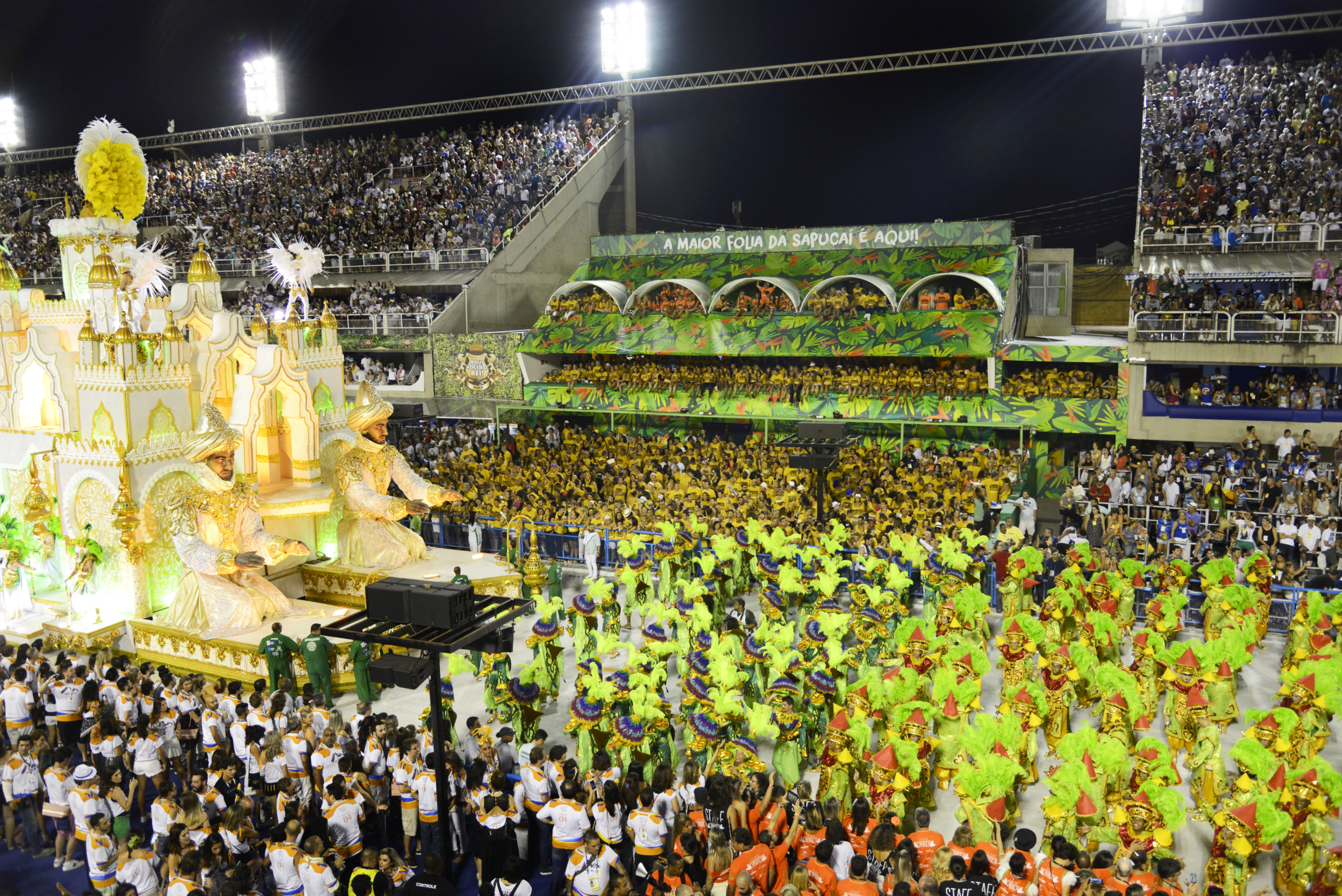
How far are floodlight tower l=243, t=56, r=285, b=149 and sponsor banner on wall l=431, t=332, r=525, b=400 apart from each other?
51.4 feet

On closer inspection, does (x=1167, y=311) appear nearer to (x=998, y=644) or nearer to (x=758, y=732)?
(x=998, y=644)

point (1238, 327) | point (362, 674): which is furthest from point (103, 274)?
point (1238, 327)

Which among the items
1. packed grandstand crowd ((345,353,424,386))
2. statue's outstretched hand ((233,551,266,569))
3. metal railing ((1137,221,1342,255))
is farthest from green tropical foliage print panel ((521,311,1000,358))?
statue's outstretched hand ((233,551,266,569))

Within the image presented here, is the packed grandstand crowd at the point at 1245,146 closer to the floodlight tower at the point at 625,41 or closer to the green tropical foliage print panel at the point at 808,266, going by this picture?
the green tropical foliage print panel at the point at 808,266

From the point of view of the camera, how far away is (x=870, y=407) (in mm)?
23125

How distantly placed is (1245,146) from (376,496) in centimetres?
2196

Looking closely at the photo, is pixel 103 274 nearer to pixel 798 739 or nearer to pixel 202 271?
pixel 202 271

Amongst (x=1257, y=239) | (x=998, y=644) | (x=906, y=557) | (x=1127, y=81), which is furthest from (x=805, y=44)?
(x=998, y=644)

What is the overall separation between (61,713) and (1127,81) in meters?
28.3

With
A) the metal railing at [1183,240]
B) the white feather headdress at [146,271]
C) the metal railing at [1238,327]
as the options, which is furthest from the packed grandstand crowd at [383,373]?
the metal railing at [1183,240]

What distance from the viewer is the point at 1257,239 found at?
21281mm

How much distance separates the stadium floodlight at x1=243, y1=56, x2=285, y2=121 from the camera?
121 feet

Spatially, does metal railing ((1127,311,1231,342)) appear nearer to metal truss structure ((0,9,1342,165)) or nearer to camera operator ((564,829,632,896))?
metal truss structure ((0,9,1342,165))

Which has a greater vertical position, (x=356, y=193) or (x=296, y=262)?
(x=356, y=193)
